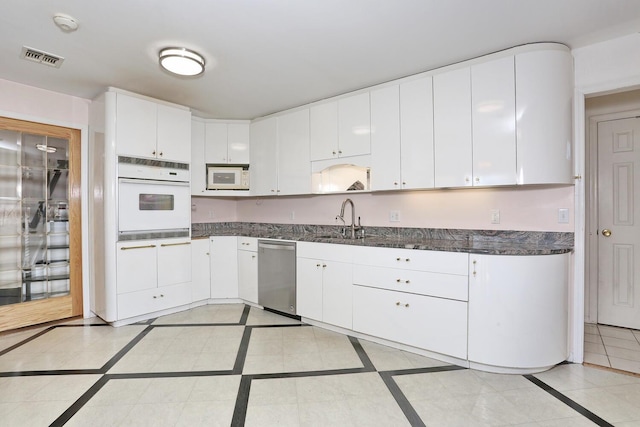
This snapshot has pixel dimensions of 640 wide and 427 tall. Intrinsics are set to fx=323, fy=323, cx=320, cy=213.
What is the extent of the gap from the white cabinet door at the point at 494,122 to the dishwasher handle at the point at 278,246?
6.06 feet

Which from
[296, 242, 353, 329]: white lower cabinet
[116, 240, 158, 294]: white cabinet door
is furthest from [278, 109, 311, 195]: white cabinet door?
[116, 240, 158, 294]: white cabinet door

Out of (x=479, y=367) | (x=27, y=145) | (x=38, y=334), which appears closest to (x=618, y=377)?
(x=479, y=367)

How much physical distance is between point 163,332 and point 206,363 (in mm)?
875

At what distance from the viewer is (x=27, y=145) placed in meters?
3.23

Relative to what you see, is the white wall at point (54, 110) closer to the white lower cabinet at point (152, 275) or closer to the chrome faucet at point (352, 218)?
the white lower cabinet at point (152, 275)

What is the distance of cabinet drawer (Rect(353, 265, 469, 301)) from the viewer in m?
2.38

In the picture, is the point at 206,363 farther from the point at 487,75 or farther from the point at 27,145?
the point at 487,75

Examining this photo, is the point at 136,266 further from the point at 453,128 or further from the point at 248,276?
the point at 453,128

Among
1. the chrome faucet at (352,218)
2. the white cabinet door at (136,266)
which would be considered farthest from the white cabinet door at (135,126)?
the chrome faucet at (352,218)

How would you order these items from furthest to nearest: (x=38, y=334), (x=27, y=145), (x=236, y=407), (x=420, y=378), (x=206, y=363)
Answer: (x=27, y=145) < (x=38, y=334) < (x=206, y=363) < (x=420, y=378) < (x=236, y=407)

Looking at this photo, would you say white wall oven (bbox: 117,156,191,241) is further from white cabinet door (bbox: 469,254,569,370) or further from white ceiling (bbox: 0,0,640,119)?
white cabinet door (bbox: 469,254,569,370)

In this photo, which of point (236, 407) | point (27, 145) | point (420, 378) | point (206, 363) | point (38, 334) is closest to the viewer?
point (236, 407)

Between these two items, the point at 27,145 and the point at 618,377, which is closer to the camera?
the point at 618,377

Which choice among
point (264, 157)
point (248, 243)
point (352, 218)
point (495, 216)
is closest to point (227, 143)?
point (264, 157)
